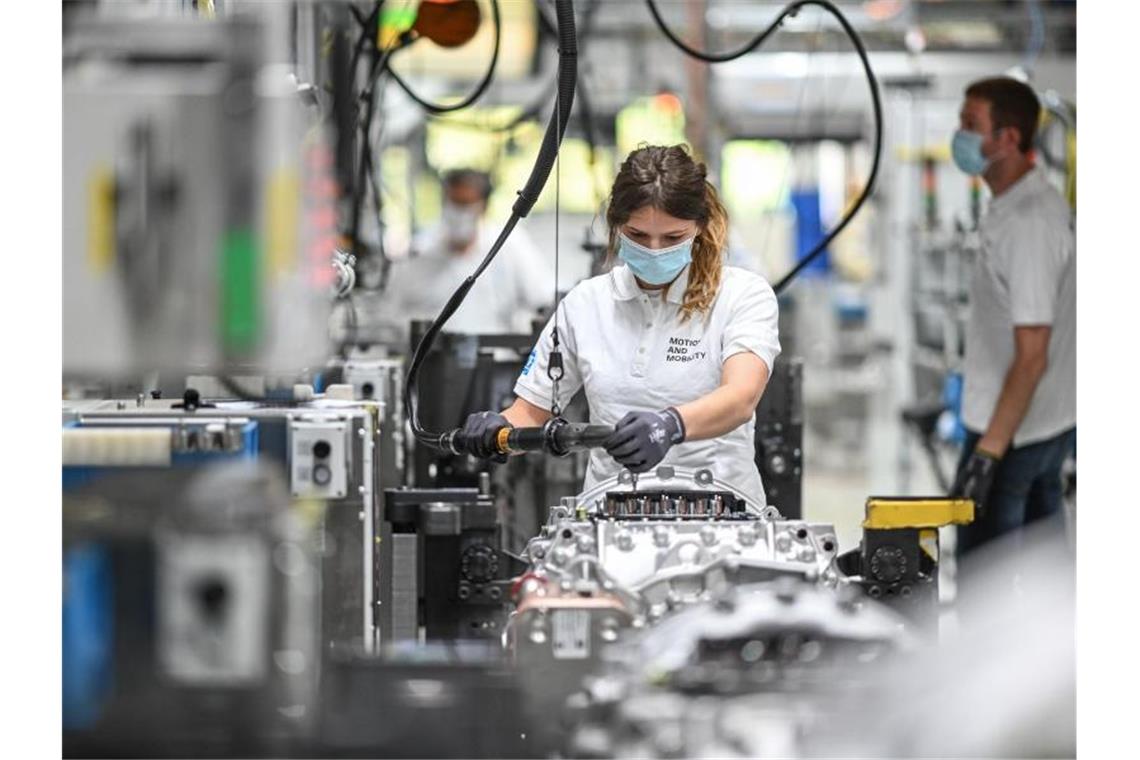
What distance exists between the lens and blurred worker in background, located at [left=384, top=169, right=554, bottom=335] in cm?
743

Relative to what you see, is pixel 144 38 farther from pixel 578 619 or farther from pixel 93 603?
pixel 578 619

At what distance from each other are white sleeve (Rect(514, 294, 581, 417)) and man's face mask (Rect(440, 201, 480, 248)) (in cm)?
409

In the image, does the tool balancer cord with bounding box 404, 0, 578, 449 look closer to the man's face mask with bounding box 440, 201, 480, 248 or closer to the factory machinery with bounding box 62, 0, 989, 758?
the factory machinery with bounding box 62, 0, 989, 758

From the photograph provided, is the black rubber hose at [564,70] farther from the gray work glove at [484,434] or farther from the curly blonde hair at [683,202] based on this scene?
the gray work glove at [484,434]

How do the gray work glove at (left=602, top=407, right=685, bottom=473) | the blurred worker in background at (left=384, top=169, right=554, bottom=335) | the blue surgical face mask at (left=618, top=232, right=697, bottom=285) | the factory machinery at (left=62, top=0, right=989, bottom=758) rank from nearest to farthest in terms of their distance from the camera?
the factory machinery at (left=62, top=0, right=989, bottom=758) → the gray work glove at (left=602, top=407, right=685, bottom=473) → the blue surgical face mask at (left=618, top=232, right=697, bottom=285) → the blurred worker in background at (left=384, top=169, right=554, bottom=335)

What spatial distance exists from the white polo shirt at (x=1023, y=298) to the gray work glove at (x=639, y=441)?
247 centimetres

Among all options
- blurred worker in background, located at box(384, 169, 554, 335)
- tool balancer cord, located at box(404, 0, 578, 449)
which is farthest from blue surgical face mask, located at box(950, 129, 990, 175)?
tool balancer cord, located at box(404, 0, 578, 449)

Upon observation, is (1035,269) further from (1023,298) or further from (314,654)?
(314,654)

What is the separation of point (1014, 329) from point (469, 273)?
112 inches

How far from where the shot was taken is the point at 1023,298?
5496 millimetres

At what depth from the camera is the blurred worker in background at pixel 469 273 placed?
7.43 metres

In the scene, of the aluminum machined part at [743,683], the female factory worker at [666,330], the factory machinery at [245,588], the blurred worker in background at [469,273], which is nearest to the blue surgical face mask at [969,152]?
the blurred worker in background at [469,273]
